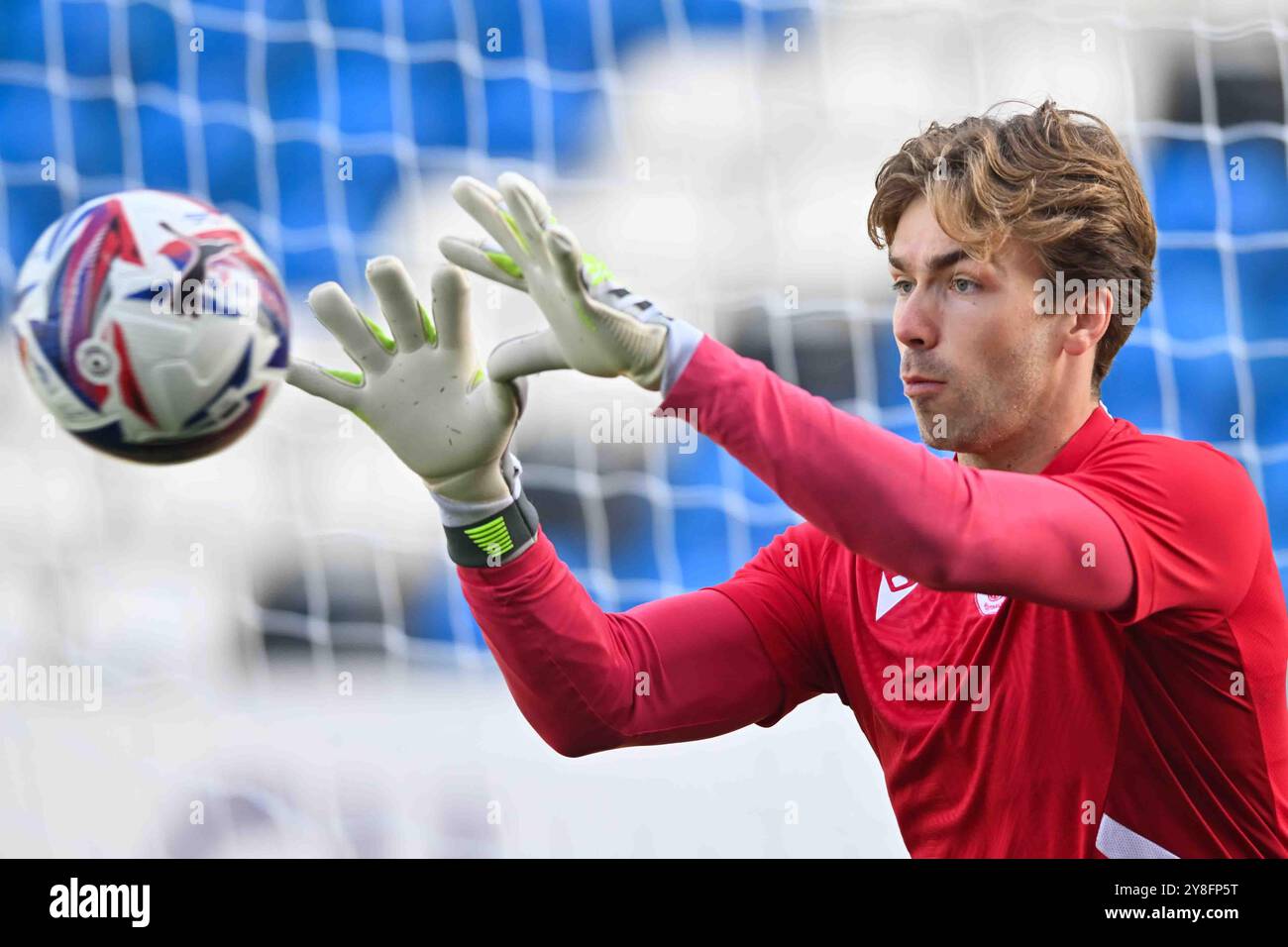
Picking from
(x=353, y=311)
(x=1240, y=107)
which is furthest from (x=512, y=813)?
(x=1240, y=107)

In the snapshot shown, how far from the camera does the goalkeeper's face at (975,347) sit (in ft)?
7.80

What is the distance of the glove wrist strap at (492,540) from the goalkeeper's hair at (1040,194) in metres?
0.81

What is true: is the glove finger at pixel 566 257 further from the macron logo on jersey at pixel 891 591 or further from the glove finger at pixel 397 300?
the macron logo on jersey at pixel 891 591

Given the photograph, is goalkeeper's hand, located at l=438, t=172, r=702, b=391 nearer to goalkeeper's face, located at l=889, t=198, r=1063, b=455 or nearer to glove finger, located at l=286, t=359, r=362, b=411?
glove finger, located at l=286, t=359, r=362, b=411

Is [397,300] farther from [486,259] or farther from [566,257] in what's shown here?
[566,257]

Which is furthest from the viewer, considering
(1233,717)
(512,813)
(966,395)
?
(512,813)

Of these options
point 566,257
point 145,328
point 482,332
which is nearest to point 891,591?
point 566,257

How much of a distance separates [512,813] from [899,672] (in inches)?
77.4

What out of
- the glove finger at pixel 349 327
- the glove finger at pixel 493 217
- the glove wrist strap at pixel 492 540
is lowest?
the glove wrist strap at pixel 492 540

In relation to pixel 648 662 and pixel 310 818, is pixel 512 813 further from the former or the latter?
pixel 648 662

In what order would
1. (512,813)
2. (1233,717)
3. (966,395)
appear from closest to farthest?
(1233,717) < (966,395) < (512,813)

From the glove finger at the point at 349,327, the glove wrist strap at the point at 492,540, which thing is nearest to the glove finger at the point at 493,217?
the glove finger at the point at 349,327

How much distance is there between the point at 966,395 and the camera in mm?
2373

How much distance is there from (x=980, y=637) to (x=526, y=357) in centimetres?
83
